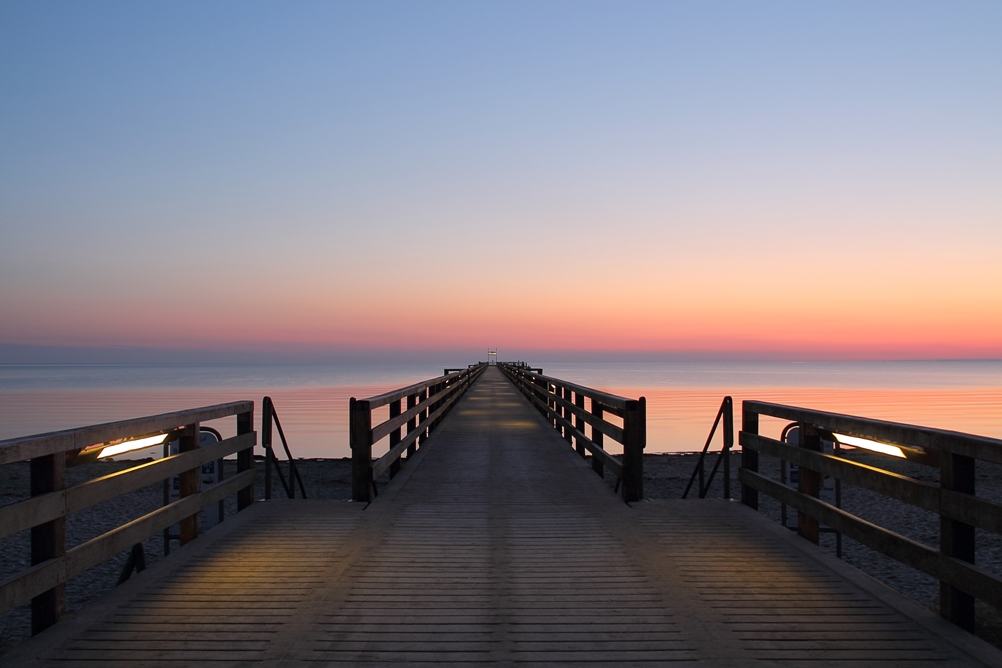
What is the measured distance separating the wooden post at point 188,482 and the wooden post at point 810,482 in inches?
189

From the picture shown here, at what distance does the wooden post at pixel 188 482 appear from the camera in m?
5.71

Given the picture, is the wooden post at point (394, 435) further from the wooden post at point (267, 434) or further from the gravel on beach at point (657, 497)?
the gravel on beach at point (657, 497)

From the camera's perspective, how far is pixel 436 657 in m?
3.58

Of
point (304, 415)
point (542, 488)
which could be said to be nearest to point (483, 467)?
point (542, 488)

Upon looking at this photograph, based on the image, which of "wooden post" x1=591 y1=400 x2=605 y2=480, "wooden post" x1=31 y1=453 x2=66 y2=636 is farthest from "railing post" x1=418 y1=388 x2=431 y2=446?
"wooden post" x1=31 y1=453 x2=66 y2=636

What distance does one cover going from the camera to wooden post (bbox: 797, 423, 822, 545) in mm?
5617

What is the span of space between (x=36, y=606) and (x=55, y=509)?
0.53m

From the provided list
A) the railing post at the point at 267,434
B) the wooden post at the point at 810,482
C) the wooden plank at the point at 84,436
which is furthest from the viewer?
the railing post at the point at 267,434

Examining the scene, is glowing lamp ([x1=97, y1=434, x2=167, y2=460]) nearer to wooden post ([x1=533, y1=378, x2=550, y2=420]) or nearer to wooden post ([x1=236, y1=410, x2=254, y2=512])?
wooden post ([x1=236, y1=410, x2=254, y2=512])

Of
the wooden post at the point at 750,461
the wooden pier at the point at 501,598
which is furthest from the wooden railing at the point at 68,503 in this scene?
the wooden post at the point at 750,461

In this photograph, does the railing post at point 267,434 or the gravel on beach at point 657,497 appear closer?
the railing post at point 267,434

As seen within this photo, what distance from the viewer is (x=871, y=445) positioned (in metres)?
4.74

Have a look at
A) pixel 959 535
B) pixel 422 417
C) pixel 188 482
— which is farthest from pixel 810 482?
pixel 422 417

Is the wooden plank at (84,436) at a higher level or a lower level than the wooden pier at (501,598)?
higher
